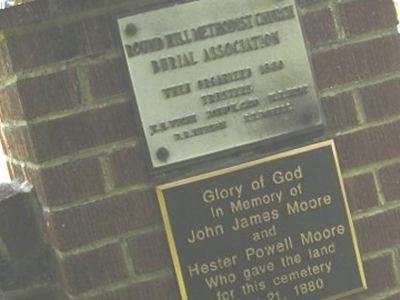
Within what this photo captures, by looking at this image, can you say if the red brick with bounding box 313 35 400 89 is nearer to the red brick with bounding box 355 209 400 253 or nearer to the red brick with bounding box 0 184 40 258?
the red brick with bounding box 355 209 400 253

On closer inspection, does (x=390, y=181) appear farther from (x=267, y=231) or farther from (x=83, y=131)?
(x=83, y=131)

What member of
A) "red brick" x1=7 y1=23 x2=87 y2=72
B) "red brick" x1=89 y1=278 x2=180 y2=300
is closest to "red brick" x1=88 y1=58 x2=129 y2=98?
"red brick" x1=7 y1=23 x2=87 y2=72

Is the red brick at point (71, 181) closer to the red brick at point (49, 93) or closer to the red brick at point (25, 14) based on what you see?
the red brick at point (49, 93)

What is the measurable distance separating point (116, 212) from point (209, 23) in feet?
2.21

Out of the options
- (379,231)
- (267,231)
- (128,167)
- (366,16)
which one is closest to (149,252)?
(128,167)

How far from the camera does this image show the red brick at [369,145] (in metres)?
2.10

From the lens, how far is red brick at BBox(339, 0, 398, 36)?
82.3 inches

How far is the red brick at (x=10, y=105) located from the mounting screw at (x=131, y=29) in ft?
1.30

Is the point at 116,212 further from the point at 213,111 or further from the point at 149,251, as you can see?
the point at 213,111

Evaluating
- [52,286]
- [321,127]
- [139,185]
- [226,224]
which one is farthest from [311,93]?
[52,286]

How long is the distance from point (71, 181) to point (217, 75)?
1.88 feet

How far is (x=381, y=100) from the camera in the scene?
2129 mm

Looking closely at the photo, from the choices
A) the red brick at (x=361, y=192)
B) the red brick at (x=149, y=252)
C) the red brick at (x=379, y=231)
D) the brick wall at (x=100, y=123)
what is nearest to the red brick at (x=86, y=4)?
the brick wall at (x=100, y=123)

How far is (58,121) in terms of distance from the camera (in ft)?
6.34
